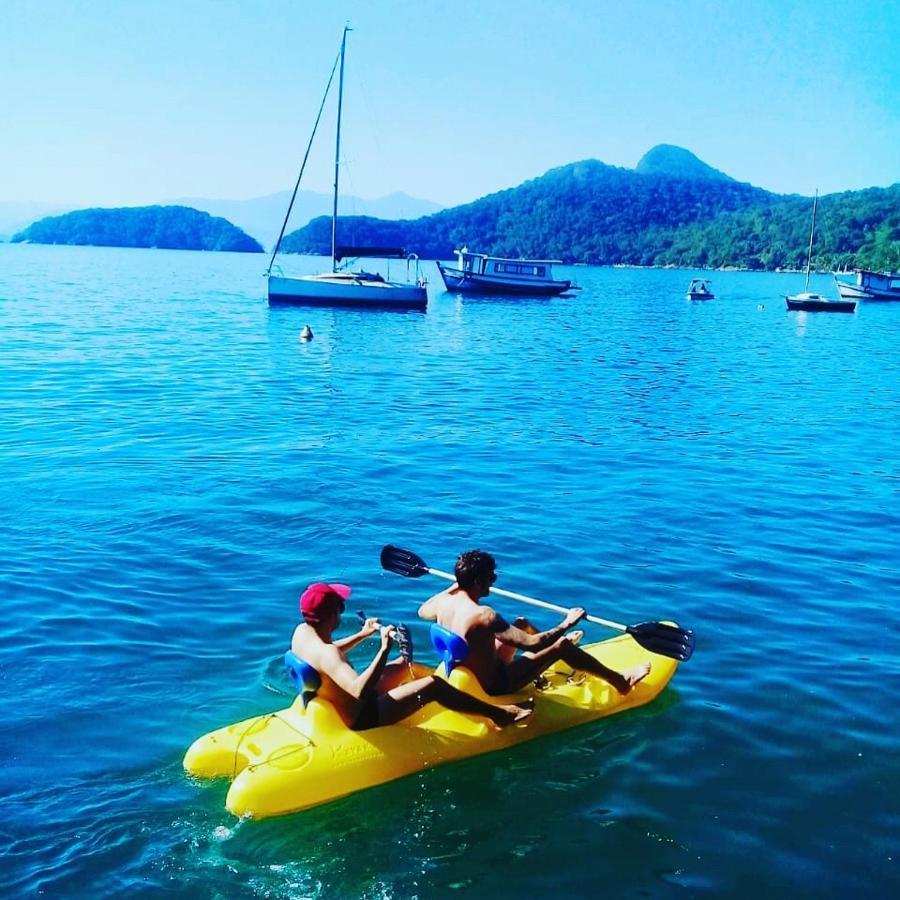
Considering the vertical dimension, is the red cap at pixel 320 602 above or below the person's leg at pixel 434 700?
above

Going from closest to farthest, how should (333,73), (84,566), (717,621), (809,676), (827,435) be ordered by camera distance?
(809,676)
(717,621)
(84,566)
(827,435)
(333,73)

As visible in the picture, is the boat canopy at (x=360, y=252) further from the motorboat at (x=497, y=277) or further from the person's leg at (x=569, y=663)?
the person's leg at (x=569, y=663)

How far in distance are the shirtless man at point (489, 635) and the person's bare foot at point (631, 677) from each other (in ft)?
1.52

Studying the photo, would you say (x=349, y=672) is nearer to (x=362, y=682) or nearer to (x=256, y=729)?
(x=362, y=682)

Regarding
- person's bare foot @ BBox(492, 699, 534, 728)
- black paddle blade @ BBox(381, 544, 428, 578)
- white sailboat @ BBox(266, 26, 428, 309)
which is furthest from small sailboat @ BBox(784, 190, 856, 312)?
person's bare foot @ BBox(492, 699, 534, 728)

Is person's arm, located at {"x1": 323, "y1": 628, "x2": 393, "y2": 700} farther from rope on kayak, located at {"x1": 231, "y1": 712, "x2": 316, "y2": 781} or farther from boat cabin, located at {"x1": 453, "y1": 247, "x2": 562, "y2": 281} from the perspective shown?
boat cabin, located at {"x1": 453, "y1": 247, "x2": 562, "y2": 281}

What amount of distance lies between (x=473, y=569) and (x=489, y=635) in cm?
59

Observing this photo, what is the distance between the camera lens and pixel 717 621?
11.1 m

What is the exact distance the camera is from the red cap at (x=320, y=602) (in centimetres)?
723

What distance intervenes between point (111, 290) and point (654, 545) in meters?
65.2

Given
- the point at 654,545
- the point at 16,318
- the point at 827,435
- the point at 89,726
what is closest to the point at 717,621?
the point at 654,545

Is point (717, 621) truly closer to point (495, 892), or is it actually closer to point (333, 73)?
point (495, 892)

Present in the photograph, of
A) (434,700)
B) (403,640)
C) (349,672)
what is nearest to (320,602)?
(349,672)

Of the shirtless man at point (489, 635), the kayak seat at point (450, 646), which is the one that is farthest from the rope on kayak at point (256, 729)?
the shirtless man at point (489, 635)
